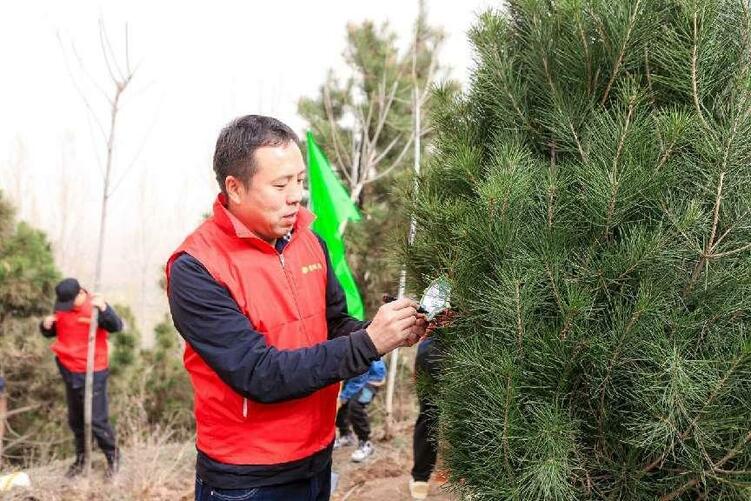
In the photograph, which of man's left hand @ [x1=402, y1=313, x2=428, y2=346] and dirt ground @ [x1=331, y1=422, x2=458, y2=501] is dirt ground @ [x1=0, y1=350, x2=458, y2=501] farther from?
man's left hand @ [x1=402, y1=313, x2=428, y2=346]

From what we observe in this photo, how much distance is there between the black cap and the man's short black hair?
4436 millimetres

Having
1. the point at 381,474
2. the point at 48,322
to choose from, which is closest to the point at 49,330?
the point at 48,322

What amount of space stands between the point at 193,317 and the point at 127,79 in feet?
14.6

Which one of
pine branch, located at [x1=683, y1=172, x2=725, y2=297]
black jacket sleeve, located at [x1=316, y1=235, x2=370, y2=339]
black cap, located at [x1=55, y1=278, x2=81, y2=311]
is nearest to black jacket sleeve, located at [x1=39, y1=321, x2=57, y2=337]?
black cap, located at [x1=55, y1=278, x2=81, y2=311]

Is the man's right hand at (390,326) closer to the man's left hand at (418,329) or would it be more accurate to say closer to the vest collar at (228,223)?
the man's left hand at (418,329)

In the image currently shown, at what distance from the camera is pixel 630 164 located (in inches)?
52.3

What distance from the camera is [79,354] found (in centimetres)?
564

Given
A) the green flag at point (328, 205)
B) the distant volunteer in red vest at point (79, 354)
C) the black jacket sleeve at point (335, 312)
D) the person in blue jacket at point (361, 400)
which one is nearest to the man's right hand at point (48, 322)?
the distant volunteer in red vest at point (79, 354)

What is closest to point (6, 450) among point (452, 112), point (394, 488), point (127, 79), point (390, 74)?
point (127, 79)

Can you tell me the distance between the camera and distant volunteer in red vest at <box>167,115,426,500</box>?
64.3 inches

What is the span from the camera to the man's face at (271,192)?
175 cm

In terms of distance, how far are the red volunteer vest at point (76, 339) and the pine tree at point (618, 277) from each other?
4.89 metres

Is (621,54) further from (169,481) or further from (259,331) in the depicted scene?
(169,481)

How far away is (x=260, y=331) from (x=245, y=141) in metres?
0.54
